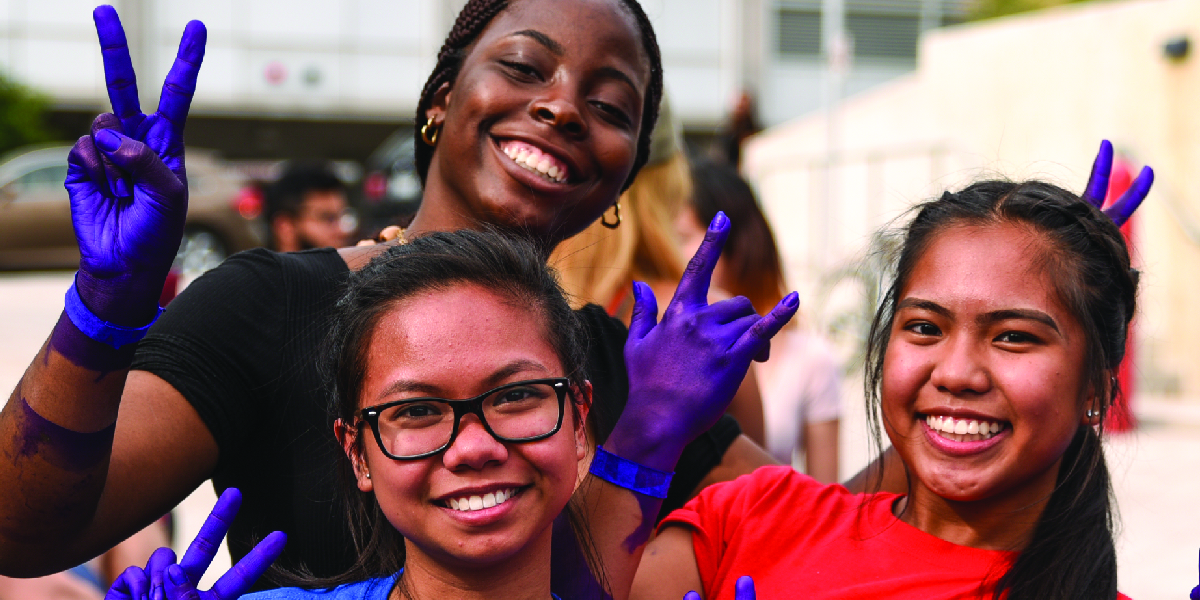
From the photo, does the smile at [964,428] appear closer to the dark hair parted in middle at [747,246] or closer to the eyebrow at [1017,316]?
the eyebrow at [1017,316]

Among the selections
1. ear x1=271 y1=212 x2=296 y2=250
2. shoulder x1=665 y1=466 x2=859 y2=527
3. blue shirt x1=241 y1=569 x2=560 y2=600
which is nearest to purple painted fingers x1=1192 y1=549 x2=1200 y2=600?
shoulder x1=665 y1=466 x2=859 y2=527

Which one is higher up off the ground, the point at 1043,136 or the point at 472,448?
the point at 472,448

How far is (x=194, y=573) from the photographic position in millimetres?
1295

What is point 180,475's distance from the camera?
1.55 m

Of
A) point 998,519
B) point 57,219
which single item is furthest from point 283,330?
point 57,219

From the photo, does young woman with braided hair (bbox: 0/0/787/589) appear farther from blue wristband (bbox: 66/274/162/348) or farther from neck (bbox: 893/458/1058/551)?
neck (bbox: 893/458/1058/551)

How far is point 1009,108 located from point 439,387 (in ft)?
33.4

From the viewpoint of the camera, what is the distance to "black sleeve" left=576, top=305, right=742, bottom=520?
6.28ft

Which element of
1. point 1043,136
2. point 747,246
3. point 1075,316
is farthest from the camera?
point 1043,136

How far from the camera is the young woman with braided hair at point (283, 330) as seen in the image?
1295mm

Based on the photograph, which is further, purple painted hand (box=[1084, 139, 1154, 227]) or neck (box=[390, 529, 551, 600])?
purple painted hand (box=[1084, 139, 1154, 227])

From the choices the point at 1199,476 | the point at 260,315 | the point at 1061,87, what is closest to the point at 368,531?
the point at 260,315

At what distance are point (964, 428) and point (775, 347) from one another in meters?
1.90

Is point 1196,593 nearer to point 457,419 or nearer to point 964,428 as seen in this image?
point 964,428
